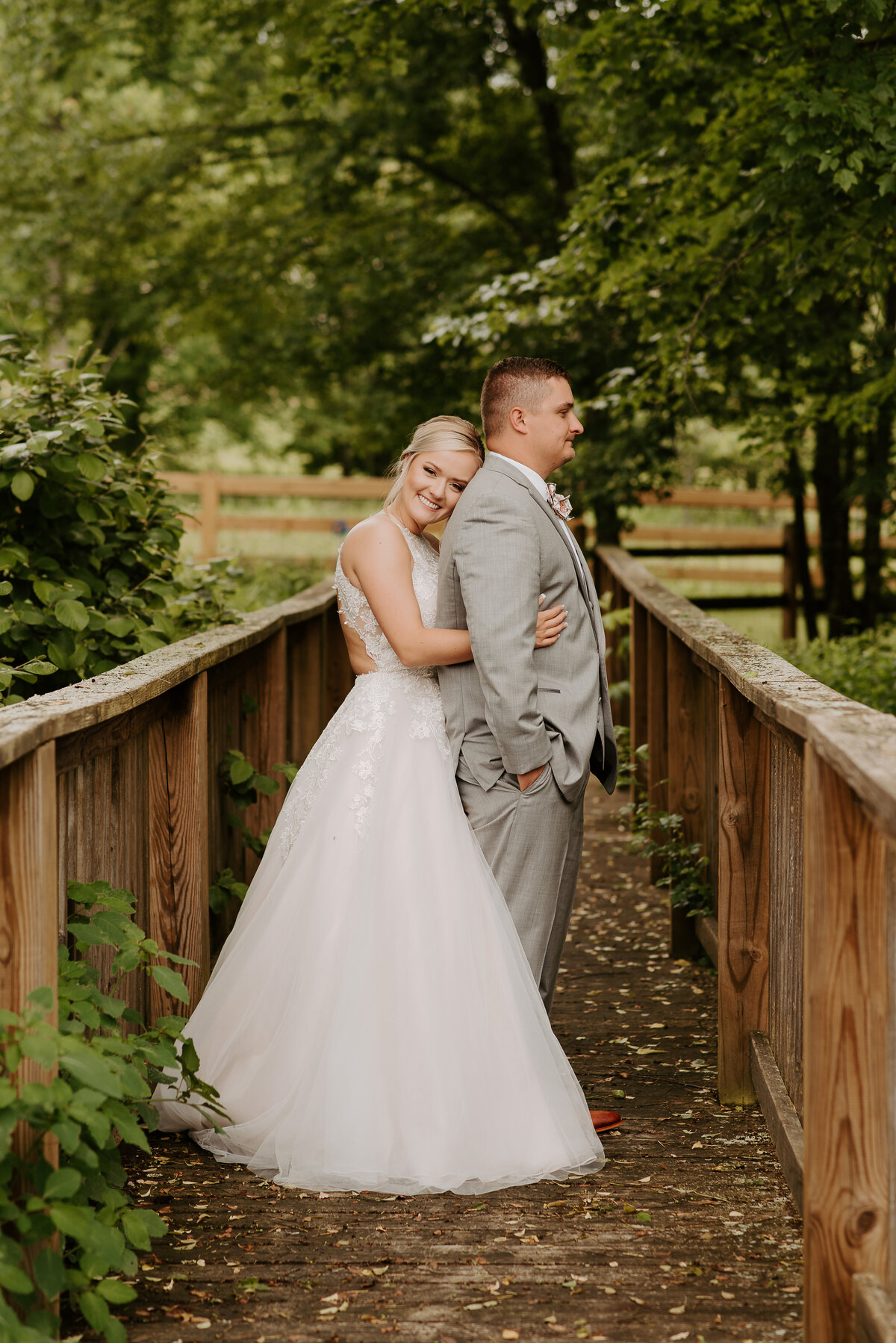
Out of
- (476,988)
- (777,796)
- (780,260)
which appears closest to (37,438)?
(476,988)

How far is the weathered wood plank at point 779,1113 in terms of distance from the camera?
2916mm

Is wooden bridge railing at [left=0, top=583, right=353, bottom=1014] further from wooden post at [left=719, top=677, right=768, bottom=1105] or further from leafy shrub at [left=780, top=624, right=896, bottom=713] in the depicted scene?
leafy shrub at [left=780, top=624, right=896, bottom=713]

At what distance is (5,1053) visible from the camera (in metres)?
2.13

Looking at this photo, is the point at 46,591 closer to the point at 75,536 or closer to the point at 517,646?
the point at 75,536

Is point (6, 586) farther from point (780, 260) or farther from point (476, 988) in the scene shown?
point (780, 260)

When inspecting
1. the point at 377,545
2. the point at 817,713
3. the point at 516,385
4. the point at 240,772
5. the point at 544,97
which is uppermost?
the point at 544,97

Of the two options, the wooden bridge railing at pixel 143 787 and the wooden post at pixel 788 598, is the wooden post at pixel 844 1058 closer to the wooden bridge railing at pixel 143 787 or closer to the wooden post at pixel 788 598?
the wooden bridge railing at pixel 143 787

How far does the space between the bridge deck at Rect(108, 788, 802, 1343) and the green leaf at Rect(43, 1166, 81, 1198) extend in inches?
19.6

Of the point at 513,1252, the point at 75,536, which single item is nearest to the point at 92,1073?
the point at 513,1252

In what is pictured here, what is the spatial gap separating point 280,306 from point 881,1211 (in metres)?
15.7

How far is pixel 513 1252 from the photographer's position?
9.26ft

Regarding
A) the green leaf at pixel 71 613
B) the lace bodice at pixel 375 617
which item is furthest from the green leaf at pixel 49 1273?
the green leaf at pixel 71 613

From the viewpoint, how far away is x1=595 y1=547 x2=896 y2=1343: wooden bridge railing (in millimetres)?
2168

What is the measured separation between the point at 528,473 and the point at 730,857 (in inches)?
48.9
